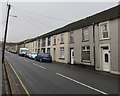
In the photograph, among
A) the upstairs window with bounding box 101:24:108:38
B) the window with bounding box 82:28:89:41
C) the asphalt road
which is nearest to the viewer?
the asphalt road

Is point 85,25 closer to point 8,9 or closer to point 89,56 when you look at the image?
point 89,56

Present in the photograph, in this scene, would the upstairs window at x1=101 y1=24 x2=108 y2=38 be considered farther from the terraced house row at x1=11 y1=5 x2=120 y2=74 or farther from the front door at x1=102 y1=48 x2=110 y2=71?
the front door at x1=102 y1=48 x2=110 y2=71

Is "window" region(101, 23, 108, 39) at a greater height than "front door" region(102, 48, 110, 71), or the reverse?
"window" region(101, 23, 108, 39)

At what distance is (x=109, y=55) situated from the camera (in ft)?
44.2

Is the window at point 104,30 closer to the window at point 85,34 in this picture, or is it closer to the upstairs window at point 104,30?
the upstairs window at point 104,30

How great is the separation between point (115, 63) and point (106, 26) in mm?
4080

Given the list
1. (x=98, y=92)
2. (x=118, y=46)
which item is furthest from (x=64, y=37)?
(x=98, y=92)

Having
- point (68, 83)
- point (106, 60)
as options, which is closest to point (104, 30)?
point (106, 60)

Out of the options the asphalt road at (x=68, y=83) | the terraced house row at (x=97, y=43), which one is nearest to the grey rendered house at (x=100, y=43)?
the terraced house row at (x=97, y=43)

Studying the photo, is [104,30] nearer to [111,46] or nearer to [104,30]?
[104,30]

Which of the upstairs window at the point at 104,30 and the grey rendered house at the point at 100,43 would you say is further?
the upstairs window at the point at 104,30

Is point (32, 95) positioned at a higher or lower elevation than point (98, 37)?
lower

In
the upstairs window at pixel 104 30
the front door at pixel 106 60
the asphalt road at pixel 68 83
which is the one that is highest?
the upstairs window at pixel 104 30

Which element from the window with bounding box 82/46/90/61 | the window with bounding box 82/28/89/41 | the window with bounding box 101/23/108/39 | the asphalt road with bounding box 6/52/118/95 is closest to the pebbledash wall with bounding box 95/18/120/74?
the window with bounding box 101/23/108/39
